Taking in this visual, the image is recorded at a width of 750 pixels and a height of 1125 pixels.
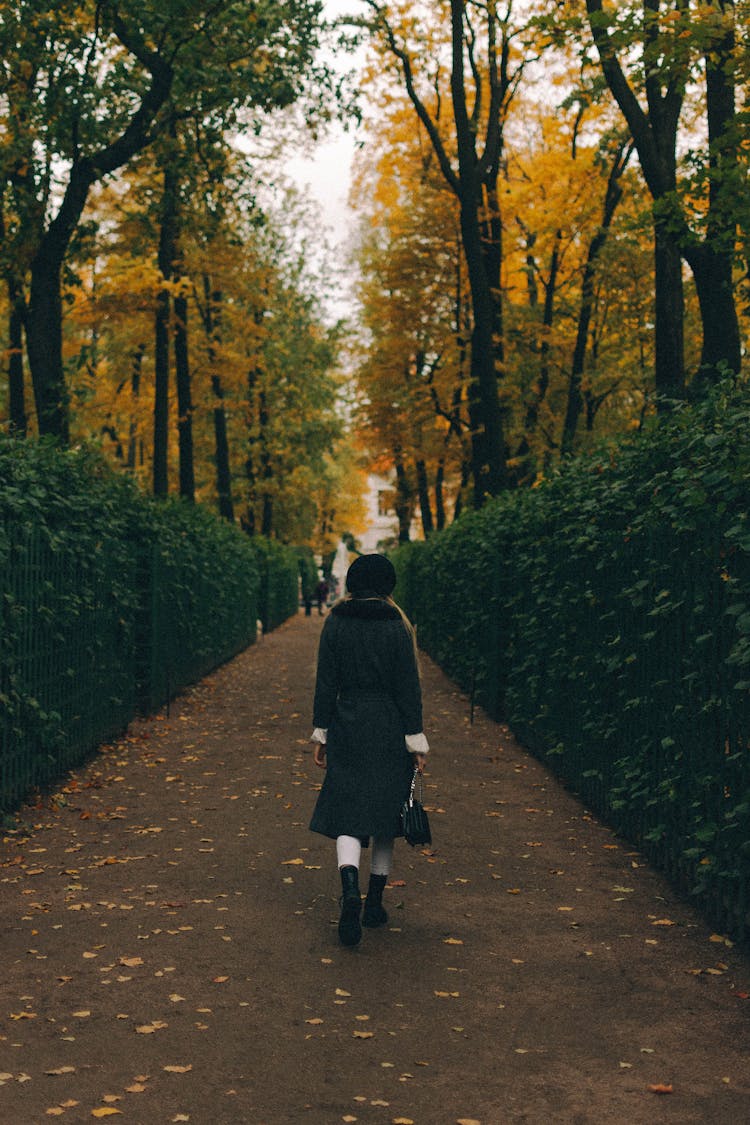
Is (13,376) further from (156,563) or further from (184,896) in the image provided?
(184,896)

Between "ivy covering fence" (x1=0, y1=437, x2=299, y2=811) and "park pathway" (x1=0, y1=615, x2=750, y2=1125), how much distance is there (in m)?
0.81

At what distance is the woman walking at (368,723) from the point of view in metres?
6.15

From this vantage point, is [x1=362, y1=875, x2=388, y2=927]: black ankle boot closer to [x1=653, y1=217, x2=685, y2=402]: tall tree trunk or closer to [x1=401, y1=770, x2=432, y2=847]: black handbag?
[x1=401, y1=770, x2=432, y2=847]: black handbag

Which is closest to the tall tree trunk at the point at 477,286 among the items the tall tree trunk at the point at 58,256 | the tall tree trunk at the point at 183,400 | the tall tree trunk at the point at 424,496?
the tall tree trunk at the point at 58,256

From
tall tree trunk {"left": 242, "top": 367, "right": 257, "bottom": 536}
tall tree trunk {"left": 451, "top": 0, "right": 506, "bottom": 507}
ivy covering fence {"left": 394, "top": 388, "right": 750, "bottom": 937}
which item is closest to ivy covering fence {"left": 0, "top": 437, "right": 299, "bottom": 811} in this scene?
ivy covering fence {"left": 394, "top": 388, "right": 750, "bottom": 937}

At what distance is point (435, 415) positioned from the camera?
29375mm

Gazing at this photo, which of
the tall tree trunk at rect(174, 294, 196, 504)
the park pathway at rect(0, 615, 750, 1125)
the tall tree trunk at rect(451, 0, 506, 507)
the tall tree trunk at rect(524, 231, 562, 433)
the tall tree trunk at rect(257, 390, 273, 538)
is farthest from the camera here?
the tall tree trunk at rect(257, 390, 273, 538)

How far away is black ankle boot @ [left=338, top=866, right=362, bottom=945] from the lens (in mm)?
5789

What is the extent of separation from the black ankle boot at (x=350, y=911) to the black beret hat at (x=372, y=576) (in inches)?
55.6

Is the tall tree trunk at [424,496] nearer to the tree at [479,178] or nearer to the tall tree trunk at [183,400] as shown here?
the tall tree trunk at [183,400]

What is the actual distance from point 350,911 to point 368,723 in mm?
931

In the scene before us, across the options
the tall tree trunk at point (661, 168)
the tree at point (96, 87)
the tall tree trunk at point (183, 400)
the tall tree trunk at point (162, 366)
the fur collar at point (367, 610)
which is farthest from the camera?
the tall tree trunk at point (183, 400)

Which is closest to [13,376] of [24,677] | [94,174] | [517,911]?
[94,174]

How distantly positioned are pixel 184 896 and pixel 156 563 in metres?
8.30
